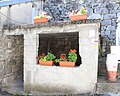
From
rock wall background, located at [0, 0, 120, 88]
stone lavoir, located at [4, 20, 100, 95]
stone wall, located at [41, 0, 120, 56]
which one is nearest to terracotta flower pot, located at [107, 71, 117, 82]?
stone lavoir, located at [4, 20, 100, 95]

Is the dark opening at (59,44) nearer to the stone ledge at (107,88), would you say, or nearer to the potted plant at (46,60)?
the potted plant at (46,60)

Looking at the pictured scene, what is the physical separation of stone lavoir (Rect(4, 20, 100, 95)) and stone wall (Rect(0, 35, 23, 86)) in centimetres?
29

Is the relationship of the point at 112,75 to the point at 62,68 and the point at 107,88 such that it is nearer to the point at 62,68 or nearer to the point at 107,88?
the point at 107,88

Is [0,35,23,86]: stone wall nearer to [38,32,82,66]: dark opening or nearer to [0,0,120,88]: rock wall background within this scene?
[0,0,120,88]: rock wall background

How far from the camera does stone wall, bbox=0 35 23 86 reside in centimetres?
518

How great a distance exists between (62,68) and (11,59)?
72.7 inches

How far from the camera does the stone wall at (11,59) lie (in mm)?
5183

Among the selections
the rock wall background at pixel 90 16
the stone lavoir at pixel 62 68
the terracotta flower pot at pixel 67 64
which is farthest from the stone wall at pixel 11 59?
the terracotta flower pot at pixel 67 64

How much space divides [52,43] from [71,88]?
2549 millimetres

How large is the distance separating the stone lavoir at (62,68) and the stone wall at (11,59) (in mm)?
285

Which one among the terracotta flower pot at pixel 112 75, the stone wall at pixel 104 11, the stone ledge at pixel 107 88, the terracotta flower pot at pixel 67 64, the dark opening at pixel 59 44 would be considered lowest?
the stone ledge at pixel 107 88

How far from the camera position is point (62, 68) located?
15.2 feet

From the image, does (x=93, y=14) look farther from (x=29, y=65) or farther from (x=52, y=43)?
(x=29, y=65)

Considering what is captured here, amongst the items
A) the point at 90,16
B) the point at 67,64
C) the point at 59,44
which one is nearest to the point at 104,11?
the point at 90,16
